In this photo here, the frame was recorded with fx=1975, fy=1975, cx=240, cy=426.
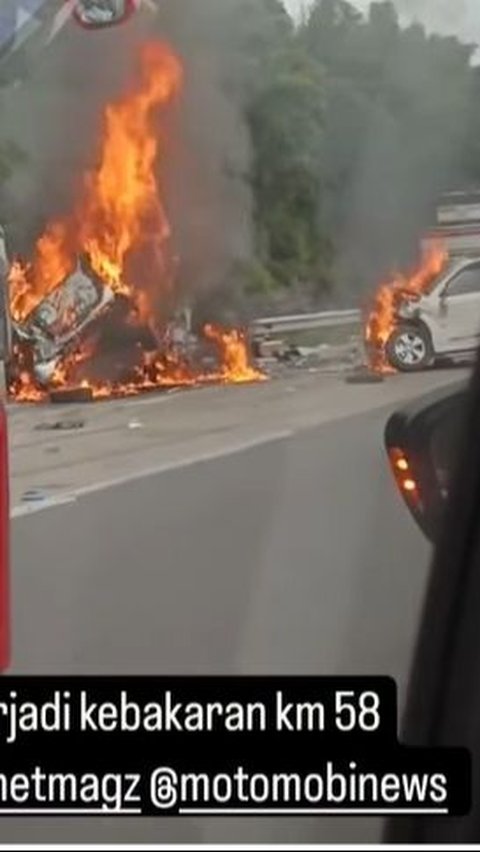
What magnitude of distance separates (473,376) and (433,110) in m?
0.31

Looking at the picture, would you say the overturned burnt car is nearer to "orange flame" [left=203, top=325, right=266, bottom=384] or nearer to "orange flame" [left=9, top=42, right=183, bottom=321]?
"orange flame" [left=9, top=42, right=183, bottom=321]

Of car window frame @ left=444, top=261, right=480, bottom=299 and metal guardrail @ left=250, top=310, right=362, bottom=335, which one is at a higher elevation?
car window frame @ left=444, top=261, right=480, bottom=299

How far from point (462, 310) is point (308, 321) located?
0.18 m

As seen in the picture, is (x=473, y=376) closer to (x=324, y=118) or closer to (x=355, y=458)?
(x=355, y=458)

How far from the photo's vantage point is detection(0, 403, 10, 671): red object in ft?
7.40

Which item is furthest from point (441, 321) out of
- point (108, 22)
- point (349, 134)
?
point (108, 22)

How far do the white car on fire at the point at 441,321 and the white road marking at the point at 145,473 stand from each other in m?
0.17

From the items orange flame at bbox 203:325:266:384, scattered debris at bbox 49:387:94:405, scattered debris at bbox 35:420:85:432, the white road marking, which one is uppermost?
orange flame at bbox 203:325:266:384

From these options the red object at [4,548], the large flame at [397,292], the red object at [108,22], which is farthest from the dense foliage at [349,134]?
the red object at [4,548]

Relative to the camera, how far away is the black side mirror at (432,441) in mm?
2316

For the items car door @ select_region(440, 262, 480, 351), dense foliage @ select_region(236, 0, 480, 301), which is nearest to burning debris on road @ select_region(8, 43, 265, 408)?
dense foliage @ select_region(236, 0, 480, 301)

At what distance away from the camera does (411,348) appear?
2318 mm

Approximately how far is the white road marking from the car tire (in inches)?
6.1

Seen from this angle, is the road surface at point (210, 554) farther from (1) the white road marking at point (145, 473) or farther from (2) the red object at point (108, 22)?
(2) the red object at point (108, 22)
